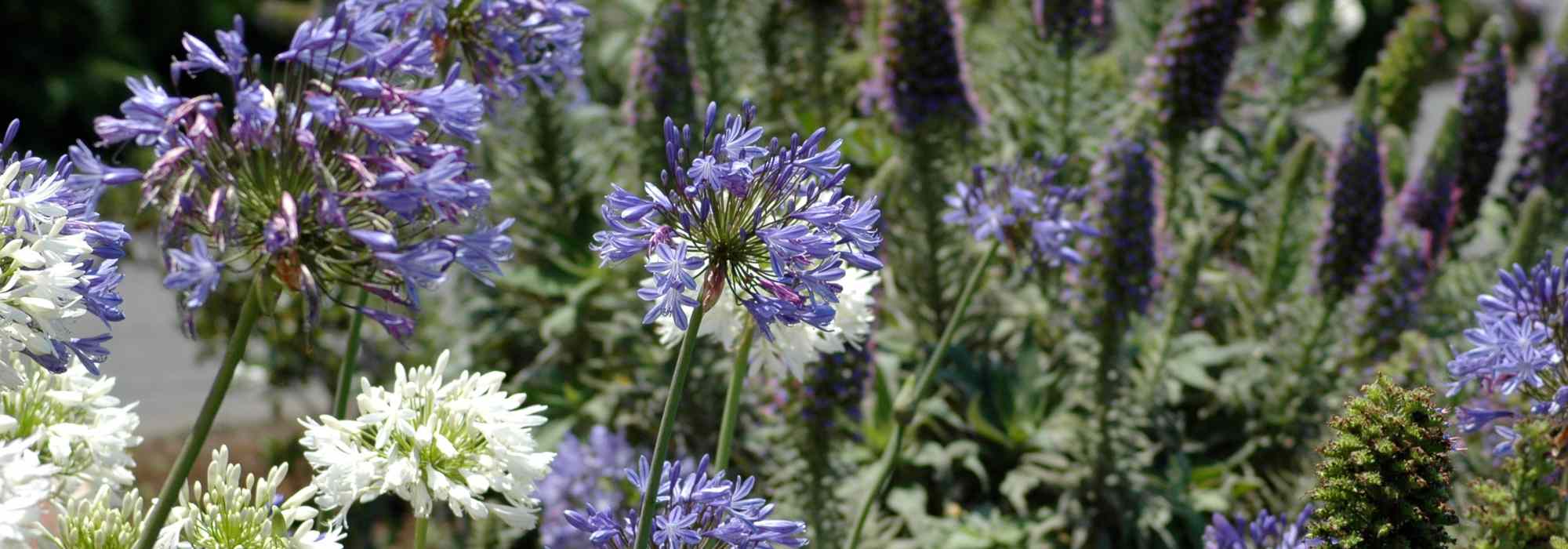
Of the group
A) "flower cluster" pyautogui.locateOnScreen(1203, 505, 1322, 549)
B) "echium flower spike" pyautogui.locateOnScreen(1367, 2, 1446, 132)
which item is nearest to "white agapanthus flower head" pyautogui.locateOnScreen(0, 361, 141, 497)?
"flower cluster" pyautogui.locateOnScreen(1203, 505, 1322, 549)

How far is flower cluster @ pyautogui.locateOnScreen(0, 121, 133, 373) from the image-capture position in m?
1.38

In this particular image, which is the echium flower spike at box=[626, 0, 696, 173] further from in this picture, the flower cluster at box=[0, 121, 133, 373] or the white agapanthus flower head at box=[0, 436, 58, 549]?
the white agapanthus flower head at box=[0, 436, 58, 549]

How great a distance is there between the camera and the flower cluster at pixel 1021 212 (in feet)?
7.79

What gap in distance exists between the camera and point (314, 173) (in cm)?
119

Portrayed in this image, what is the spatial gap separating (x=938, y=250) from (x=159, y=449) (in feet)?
16.9

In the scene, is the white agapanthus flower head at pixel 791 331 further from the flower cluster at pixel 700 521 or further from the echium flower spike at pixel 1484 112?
the echium flower spike at pixel 1484 112

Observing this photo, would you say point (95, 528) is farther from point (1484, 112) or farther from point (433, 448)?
point (1484, 112)

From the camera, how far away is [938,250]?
389cm

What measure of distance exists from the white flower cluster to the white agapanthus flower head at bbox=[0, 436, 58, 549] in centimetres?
14

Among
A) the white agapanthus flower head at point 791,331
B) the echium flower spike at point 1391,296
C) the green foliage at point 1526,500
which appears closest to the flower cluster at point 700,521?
the white agapanthus flower head at point 791,331

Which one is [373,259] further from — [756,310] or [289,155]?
[756,310]

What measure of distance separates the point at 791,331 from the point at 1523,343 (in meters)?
0.92

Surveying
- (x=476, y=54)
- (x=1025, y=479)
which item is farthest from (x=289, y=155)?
(x=1025, y=479)

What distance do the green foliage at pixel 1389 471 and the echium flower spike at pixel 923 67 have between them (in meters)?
2.39
